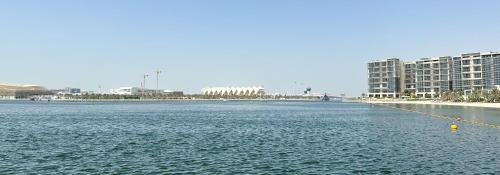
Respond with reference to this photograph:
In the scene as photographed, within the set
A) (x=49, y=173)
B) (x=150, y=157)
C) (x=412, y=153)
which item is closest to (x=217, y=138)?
(x=150, y=157)

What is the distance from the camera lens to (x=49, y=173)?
33.7 m

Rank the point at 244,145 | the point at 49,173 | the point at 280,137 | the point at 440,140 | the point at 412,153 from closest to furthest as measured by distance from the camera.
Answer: the point at 49,173 < the point at 412,153 < the point at 244,145 < the point at 440,140 < the point at 280,137

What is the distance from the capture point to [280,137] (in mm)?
63000

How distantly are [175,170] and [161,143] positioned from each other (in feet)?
64.3

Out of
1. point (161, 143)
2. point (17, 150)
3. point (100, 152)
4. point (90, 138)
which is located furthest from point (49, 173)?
point (90, 138)

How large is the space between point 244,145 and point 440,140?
943 inches

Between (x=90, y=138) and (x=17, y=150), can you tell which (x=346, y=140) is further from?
(x=17, y=150)

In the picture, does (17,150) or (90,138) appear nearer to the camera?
(17,150)

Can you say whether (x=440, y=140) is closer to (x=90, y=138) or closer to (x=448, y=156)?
(x=448, y=156)

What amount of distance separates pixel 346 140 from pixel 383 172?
24.2m

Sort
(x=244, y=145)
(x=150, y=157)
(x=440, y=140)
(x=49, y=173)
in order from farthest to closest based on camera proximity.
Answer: (x=440, y=140)
(x=244, y=145)
(x=150, y=157)
(x=49, y=173)

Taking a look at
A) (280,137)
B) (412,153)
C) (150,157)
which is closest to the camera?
(150,157)

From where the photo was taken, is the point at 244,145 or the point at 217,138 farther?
the point at 217,138

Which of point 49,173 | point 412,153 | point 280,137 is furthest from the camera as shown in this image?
point 280,137
